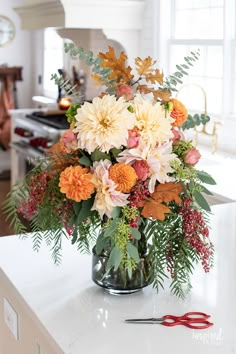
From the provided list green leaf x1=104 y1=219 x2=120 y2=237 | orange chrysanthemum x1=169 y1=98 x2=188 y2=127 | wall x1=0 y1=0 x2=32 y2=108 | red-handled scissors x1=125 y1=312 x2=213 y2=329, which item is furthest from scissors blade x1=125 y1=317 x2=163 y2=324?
wall x1=0 y1=0 x2=32 y2=108

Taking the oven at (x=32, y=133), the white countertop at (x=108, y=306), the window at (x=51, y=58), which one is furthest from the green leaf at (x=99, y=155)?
the window at (x=51, y=58)

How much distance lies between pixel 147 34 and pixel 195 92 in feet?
2.07

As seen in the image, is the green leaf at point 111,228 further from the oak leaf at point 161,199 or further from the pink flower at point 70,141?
the pink flower at point 70,141

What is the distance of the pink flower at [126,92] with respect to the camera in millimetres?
1354

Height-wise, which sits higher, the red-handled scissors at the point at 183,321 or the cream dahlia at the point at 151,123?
the cream dahlia at the point at 151,123

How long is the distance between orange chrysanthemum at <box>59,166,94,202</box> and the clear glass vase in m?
0.23

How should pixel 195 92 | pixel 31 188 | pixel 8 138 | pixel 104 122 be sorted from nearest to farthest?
pixel 104 122, pixel 31 188, pixel 195 92, pixel 8 138

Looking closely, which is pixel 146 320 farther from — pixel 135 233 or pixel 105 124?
pixel 105 124

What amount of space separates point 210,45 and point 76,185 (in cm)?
300

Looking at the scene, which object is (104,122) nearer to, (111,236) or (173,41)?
(111,236)

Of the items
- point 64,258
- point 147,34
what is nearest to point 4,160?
point 147,34

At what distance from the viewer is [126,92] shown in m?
1.35

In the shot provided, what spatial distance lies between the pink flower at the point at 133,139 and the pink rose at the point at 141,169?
0.13 ft

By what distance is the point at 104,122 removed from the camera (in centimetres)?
128
